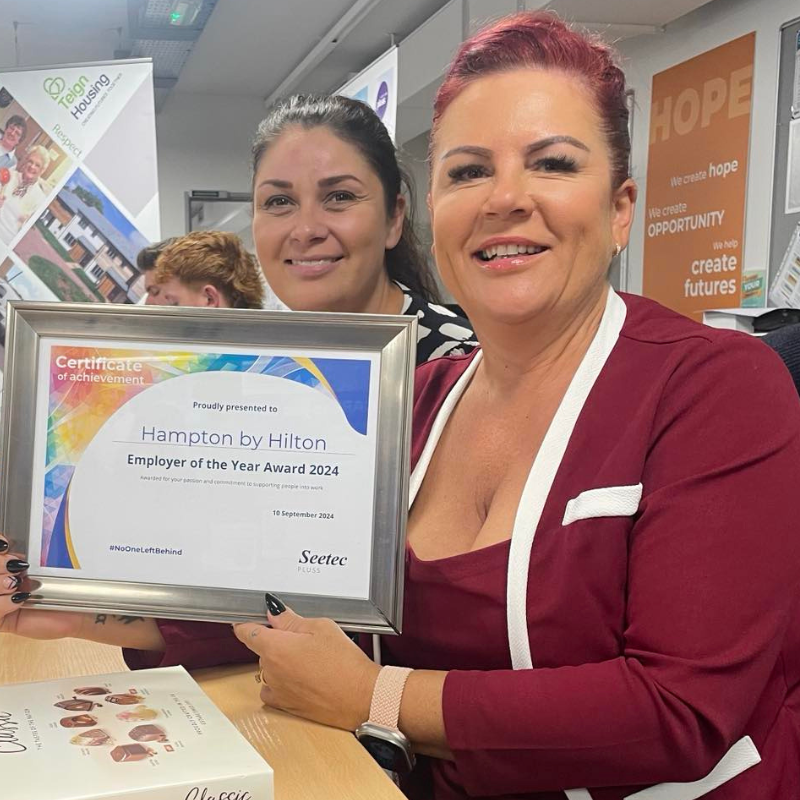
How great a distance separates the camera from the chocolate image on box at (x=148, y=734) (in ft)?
2.90

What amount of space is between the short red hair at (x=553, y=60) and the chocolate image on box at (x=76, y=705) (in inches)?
33.2

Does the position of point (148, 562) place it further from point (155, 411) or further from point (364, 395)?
point (364, 395)

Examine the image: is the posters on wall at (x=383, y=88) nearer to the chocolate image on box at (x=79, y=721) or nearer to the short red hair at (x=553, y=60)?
the short red hair at (x=553, y=60)

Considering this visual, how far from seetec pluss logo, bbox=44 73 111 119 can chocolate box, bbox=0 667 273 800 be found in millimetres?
3020

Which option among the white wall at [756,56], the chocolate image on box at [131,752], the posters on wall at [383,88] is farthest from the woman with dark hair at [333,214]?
the white wall at [756,56]

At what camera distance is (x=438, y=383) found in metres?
1.49

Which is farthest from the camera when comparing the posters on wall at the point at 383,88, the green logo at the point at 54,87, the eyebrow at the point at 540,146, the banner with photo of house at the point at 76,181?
the green logo at the point at 54,87

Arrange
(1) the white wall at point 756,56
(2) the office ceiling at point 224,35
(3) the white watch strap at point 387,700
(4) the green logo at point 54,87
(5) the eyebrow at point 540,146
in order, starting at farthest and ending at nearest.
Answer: (2) the office ceiling at point 224,35 → (1) the white wall at point 756,56 → (4) the green logo at point 54,87 → (5) the eyebrow at point 540,146 → (3) the white watch strap at point 387,700

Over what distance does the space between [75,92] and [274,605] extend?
3.05 meters

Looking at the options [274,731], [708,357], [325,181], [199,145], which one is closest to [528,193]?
[708,357]

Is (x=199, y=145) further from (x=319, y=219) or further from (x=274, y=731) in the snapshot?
(x=274, y=731)

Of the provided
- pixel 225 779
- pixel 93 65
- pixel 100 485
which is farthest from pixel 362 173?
pixel 93 65

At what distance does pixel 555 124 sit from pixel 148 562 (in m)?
0.71

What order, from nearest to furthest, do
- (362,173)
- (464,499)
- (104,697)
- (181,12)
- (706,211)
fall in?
1. (104,697)
2. (464,499)
3. (362,173)
4. (706,211)
5. (181,12)
